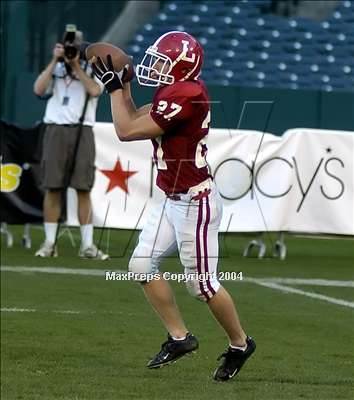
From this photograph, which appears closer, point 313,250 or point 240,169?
point 240,169

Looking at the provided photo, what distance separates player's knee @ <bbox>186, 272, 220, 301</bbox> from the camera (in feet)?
17.0

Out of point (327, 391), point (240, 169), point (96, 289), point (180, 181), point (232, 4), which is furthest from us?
point (232, 4)

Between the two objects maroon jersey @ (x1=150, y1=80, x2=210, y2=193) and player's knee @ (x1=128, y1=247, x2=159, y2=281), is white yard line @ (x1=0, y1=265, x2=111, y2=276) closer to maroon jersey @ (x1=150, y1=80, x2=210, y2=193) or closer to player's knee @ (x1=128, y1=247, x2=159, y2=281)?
player's knee @ (x1=128, y1=247, x2=159, y2=281)

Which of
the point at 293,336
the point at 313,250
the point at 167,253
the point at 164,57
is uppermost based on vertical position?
the point at 164,57

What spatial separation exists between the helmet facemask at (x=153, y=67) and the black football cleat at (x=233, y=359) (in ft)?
4.17

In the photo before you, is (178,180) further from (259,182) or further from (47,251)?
(47,251)

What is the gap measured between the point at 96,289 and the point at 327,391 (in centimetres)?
420

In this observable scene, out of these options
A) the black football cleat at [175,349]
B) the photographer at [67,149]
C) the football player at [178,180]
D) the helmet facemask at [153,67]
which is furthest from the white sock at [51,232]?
the helmet facemask at [153,67]

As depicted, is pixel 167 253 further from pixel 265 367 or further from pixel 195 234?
pixel 265 367

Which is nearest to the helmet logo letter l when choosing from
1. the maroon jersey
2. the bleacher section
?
the maroon jersey

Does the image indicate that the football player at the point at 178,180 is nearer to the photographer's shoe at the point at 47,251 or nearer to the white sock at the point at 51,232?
the white sock at the point at 51,232

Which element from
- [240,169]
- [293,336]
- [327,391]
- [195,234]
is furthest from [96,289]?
[195,234]

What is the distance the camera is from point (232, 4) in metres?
19.3

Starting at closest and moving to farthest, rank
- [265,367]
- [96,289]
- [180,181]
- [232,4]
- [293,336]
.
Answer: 1. [180,181]
2. [265,367]
3. [293,336]
4. [96,289]
5. [232,4]
